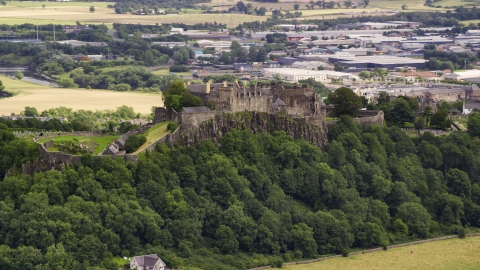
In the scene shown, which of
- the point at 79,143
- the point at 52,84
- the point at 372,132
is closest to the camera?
the point at 79,143

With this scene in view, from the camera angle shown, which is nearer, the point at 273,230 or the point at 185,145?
the point at 273,230

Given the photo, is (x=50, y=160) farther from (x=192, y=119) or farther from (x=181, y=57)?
(x=181, y=57)

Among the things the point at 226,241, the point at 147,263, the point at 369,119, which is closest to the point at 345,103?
the point at 369,119

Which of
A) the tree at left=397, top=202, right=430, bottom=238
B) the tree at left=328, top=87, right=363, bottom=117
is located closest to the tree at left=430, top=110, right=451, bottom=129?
the tree at left=328, top=87, right=363, bottom=117

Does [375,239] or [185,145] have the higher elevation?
[185,145]

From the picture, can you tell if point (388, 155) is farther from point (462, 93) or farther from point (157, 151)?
point (462, 93)

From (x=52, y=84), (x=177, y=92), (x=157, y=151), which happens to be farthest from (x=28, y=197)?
(x=52, y=84)

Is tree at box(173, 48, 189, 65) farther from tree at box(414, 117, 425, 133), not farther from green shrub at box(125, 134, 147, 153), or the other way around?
green shrub at box(125, 134, 147, 153)
